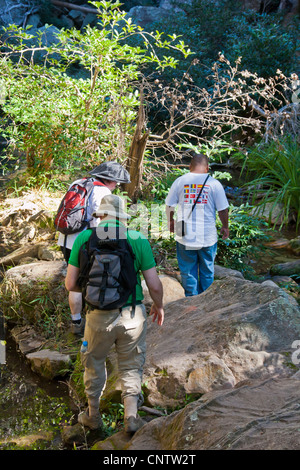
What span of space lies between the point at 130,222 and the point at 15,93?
3.09 meters

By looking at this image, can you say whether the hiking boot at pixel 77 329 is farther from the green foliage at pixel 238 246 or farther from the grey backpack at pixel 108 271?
the green foliage at pixel 238 246

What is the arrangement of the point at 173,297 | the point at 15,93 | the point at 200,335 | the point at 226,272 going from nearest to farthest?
1. the point at 200,335
2. the point at 173,297
3. the point at 226,272
4. the point at 15,93

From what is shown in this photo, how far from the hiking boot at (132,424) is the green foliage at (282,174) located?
16.1ft

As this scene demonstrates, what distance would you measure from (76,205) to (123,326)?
1562 mm

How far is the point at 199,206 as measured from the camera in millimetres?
4355

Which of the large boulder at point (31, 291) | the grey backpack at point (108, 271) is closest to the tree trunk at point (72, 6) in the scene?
the large boulder at point (31, 291)

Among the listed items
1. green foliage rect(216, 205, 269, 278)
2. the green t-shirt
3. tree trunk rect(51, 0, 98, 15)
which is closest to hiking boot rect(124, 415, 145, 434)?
the green t-shirt

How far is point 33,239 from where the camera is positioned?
693cm

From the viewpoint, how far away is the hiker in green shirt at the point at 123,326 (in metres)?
2.83

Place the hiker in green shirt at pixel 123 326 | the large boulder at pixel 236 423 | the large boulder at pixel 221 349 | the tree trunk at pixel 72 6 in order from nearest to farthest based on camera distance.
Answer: the large boulder at pixel 236 423 < the hiker in green shirt at pixel 123 326 < the large boulder at pixel 221 349 < the tree trunk at pixel 72 6

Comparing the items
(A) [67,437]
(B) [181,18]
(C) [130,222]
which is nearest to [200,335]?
(A) [67,437]

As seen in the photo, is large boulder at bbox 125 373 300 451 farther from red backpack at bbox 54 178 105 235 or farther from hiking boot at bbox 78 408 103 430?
red backpack at bbox 54 178 105 235

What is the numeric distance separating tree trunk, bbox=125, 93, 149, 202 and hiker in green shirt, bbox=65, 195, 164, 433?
3.56 meters
